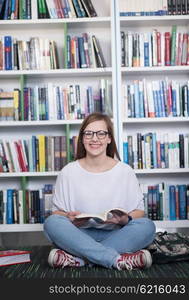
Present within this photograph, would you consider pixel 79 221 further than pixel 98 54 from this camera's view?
No

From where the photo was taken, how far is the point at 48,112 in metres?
3.52

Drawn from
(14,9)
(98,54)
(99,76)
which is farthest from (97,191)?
(14,9)

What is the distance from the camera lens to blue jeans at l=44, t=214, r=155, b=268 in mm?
2025

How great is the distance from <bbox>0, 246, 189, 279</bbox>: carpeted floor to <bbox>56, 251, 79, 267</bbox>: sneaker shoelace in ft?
0.07

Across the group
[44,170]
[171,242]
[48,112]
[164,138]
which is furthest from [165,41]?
[171,242]

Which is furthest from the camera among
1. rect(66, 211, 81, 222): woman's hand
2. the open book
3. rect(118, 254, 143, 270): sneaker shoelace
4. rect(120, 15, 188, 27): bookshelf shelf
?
rect(120, 15, 188, 27): bookshelf shelf

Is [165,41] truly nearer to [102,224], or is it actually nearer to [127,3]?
[127,3]

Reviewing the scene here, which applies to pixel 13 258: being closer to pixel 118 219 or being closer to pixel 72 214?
pixel 72 214

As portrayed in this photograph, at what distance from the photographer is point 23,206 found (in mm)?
3553

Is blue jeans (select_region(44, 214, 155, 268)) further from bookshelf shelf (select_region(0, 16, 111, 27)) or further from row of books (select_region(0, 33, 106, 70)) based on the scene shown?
bookshelf shelf (select_region(0, 16, 111, 27))

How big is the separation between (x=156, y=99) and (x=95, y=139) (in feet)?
3.77

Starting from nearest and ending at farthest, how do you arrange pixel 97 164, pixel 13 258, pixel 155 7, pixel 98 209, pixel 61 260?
pixel 61 260, pixel 13 258, pixel 98 209, pixel 97 164, pixel 155 7

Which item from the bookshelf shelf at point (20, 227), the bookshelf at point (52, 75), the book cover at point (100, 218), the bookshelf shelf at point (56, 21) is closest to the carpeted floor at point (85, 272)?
the book cover at point (100, 218)

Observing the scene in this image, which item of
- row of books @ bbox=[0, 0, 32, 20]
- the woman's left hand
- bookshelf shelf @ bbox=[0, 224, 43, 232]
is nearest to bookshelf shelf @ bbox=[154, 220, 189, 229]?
bookshelf shelf @ bbox=[0, 224, 43, 232]
